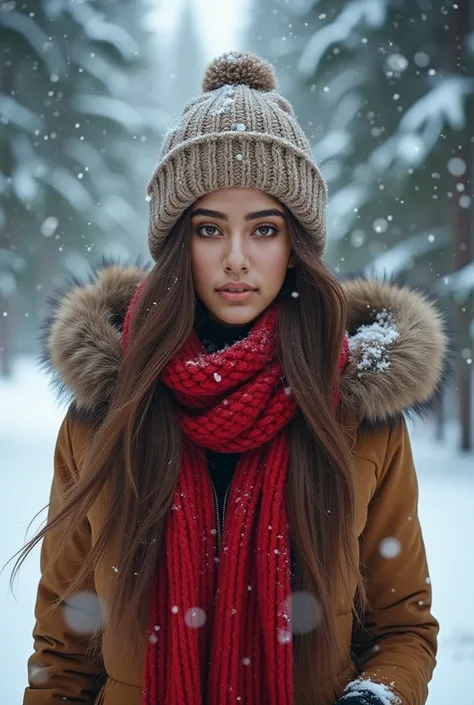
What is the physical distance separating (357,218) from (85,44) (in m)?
5.57

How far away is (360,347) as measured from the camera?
224 centimetres

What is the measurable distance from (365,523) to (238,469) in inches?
19.1

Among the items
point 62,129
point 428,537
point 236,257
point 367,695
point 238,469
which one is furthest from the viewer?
point 62,129

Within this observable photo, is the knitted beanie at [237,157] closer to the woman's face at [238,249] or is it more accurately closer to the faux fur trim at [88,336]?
the woman's face at [238,249]

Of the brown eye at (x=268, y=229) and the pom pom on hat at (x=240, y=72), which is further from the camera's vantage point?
the pom pom on hat at (x=240, y=72)

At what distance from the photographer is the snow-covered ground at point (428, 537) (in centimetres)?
409

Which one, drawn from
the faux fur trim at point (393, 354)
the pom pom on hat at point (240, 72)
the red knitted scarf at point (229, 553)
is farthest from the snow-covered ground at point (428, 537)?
the pom pom on hat at point (240, 72)

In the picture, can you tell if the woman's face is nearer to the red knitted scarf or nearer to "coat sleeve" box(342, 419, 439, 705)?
the red knitted scarf

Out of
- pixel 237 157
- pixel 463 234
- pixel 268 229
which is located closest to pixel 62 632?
pixel 268 229

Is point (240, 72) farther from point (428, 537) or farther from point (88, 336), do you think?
point (428, 537)

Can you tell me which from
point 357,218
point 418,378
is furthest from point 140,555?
point 357,218

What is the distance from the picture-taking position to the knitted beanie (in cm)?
202

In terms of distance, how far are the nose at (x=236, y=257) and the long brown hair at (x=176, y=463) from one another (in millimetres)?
157

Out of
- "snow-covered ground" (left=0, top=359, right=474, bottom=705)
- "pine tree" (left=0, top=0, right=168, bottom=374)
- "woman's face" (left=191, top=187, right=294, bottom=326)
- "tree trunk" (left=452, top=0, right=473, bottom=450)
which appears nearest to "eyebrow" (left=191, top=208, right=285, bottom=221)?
"woman's face" (left=191, top=187, right=294, bottom=326)
